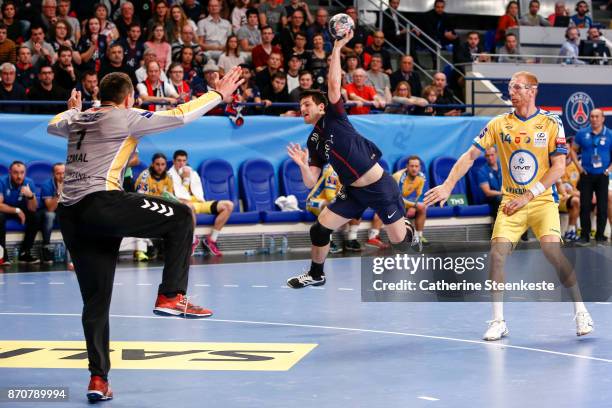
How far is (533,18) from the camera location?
23391 mm

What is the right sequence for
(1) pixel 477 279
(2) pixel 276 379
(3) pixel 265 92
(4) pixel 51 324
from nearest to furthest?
(2) pixel 276 379 < (4) pixel 51 324 < (1) pixel 477 279 < (3) pixel 265 92

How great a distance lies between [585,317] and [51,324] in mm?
4841

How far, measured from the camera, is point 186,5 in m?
19.4

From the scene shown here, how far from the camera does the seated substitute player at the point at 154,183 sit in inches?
618


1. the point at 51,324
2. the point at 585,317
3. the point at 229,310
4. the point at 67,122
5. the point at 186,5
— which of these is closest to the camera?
the point at 67,122

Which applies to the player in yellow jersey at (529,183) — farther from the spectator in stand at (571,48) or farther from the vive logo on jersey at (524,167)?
the spectator in stand at (571,48)

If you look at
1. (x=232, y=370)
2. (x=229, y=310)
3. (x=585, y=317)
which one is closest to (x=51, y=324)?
(x=229, y=310)

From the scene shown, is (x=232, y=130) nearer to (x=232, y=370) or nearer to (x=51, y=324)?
(x=51, y=324)

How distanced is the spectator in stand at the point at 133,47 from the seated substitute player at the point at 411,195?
474 cm

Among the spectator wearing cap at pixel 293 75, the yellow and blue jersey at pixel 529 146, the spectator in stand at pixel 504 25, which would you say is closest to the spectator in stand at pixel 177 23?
the spectator wearing cap at pixel 293 75

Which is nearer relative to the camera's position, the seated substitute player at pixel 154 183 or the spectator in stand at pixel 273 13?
the seated substitute player at pixel 154 183

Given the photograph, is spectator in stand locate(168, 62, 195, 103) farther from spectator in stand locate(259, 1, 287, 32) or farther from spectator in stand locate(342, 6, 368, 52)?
spectator in stand locate(342, 6, 368, 52)

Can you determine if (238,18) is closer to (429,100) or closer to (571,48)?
(429,100)

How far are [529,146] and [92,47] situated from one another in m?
9.83
